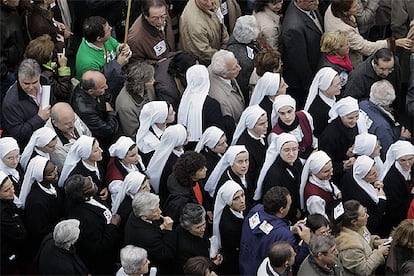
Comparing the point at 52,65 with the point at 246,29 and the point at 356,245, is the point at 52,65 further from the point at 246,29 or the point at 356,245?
the point at 356,245

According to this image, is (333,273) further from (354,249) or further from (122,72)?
(122,72)

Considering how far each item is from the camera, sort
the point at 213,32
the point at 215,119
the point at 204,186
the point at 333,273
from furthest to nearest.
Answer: the point at 213,32
the point at 215,119
the point at 204,186
the point at 333,273

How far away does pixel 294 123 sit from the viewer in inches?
348

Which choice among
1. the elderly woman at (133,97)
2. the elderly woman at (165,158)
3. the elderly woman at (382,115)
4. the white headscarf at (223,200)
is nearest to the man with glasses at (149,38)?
the elderly woman at (133,97)

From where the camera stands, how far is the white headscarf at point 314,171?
26.9 ft

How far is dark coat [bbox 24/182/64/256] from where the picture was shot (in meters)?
7.82

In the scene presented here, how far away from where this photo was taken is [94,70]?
9062 millimetres

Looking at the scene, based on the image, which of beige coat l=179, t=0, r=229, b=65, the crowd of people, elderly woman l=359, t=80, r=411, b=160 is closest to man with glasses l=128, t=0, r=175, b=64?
the crowd of people

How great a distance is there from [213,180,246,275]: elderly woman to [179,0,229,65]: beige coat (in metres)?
2.33

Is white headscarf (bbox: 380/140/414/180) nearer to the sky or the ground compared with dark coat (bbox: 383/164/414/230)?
nearer to the sky

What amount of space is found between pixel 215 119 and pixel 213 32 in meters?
1.42

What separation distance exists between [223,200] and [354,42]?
2.95 meters

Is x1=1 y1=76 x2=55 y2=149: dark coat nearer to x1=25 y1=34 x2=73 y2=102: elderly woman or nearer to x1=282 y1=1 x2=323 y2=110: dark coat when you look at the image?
Result: x1=25 y1=34 x2=73 y2=102: elderly woman

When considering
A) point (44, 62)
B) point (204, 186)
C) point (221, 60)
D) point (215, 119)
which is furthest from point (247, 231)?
point (44, 62)
